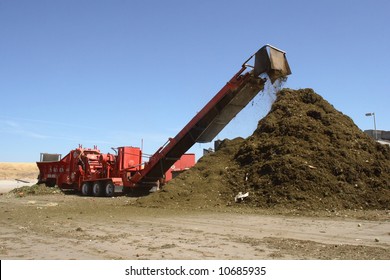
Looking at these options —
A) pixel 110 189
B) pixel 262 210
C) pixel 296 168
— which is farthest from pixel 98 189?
pixel 296 168

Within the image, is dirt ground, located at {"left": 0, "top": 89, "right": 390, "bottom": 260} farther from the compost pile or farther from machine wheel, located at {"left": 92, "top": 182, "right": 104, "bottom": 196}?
machine wheel, located at {"left": 92, "top": 182, "right": 104, "bottom": 196}

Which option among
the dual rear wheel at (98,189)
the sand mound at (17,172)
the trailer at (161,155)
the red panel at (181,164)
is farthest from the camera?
the sand mound at (17,172)

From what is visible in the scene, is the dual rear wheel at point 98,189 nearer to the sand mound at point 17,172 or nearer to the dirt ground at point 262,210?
the dirt ground at point 262,210

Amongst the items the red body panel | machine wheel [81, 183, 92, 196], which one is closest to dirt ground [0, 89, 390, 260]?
the red body panel

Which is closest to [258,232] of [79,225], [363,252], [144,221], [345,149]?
[363,252]

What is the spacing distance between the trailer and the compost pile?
1.26m

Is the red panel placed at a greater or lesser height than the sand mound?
lesser

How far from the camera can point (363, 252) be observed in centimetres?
616

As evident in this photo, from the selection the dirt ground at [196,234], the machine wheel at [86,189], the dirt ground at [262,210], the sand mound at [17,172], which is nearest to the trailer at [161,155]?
the machine wheel at [86,189]

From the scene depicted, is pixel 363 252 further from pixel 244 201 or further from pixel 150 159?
pixel 150 159

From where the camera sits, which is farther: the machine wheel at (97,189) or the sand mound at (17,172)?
the sand mound at (17,172)

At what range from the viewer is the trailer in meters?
14.0

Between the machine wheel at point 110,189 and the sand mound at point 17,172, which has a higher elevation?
the sand mound at point 17,172

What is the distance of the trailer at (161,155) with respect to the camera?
14.0m
